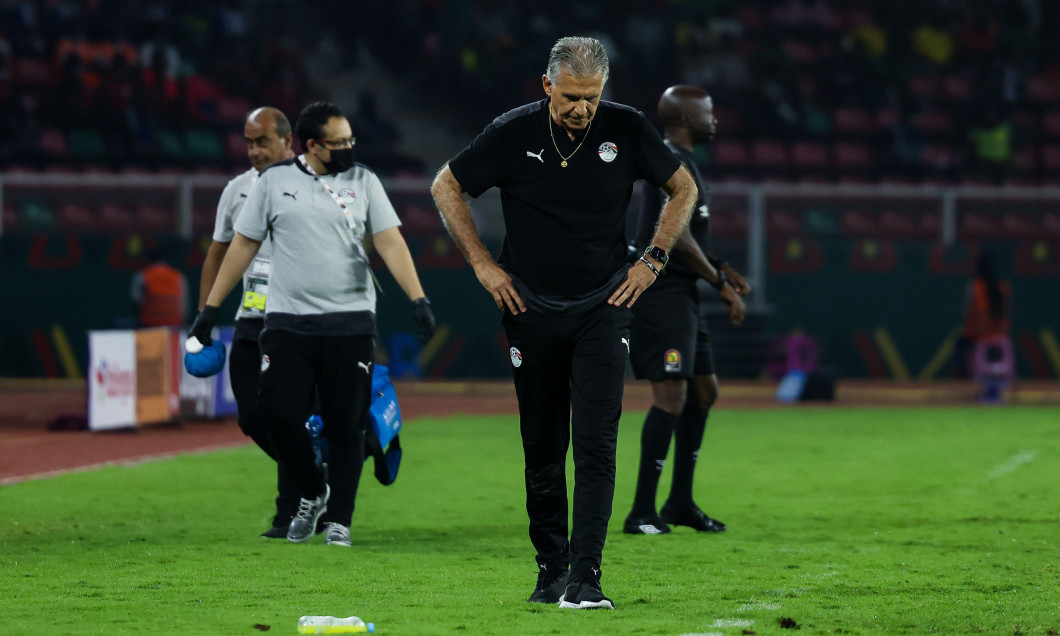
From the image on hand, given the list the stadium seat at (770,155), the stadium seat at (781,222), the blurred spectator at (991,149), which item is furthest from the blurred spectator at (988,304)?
the stadium seat at (770,155)

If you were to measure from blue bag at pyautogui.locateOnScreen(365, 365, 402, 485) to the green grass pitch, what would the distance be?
33cm

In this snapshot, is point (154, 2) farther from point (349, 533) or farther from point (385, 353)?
point (349, 533)

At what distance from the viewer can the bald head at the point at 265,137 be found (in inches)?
287

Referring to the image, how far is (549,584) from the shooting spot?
541 centimetres

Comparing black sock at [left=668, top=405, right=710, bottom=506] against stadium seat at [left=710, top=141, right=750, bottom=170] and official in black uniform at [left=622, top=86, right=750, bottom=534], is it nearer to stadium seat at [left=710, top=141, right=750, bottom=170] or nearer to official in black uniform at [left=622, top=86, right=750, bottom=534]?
official in black uniform at [left=622, top=86, right=750, bottom=534]

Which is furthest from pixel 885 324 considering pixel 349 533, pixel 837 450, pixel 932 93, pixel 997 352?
pixel 349 533

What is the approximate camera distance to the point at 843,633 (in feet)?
15.9

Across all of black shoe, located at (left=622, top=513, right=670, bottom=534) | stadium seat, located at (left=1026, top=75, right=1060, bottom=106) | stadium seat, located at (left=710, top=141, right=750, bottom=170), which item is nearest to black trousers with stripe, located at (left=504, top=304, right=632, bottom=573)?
black shoe, located at (left=622, top=513, right=670, bottom=534)

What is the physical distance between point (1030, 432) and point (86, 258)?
12.6 metres

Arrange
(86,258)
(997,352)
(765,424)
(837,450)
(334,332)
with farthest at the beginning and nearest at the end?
(86,258)
(997,352)
(765,424)
(837,450)
(334,332)

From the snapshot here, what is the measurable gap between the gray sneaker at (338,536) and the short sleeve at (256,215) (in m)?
1.33

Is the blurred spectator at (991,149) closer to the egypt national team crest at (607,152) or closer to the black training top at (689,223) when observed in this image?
the black training top at (689,223)

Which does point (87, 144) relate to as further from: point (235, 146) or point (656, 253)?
point (656, 253)

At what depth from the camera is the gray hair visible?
5.07 meters
